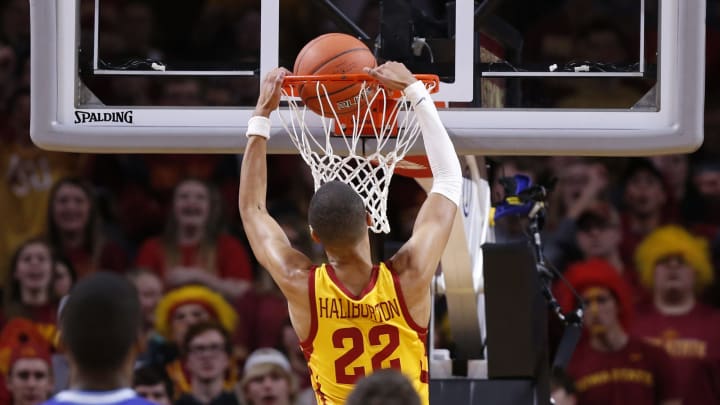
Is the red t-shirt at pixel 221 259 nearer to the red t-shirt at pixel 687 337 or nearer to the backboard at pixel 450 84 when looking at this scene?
the red t-shirt at pixel 687 337

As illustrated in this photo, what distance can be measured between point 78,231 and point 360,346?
15.0ft

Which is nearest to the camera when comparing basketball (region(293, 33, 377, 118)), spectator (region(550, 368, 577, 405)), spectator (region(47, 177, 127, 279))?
basketball (region(293, 33, 377, 118))

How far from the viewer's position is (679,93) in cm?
502

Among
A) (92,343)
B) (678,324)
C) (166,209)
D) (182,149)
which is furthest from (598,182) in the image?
(92,343)

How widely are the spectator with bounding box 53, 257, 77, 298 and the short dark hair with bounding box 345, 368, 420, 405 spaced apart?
5446 mm

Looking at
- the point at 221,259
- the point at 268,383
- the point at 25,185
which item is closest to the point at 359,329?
the point at 268,383

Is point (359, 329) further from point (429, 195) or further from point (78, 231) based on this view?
point (78, 231)

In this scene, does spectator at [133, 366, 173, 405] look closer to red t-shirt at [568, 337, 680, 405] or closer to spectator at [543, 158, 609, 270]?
red t-shirt at [568, 337, 680, 405]

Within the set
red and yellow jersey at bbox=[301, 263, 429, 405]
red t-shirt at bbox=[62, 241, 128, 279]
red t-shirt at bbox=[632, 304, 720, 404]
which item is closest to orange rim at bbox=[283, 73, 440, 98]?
red and yellow jersey at bbox=[301, 263, 429, 405]

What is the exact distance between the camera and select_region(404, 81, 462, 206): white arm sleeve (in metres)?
4.62

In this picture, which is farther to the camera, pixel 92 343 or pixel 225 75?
pixel 225 75

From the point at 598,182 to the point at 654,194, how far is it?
1.16 ft

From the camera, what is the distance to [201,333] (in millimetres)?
7961

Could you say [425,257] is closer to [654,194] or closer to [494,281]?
[494,281]
